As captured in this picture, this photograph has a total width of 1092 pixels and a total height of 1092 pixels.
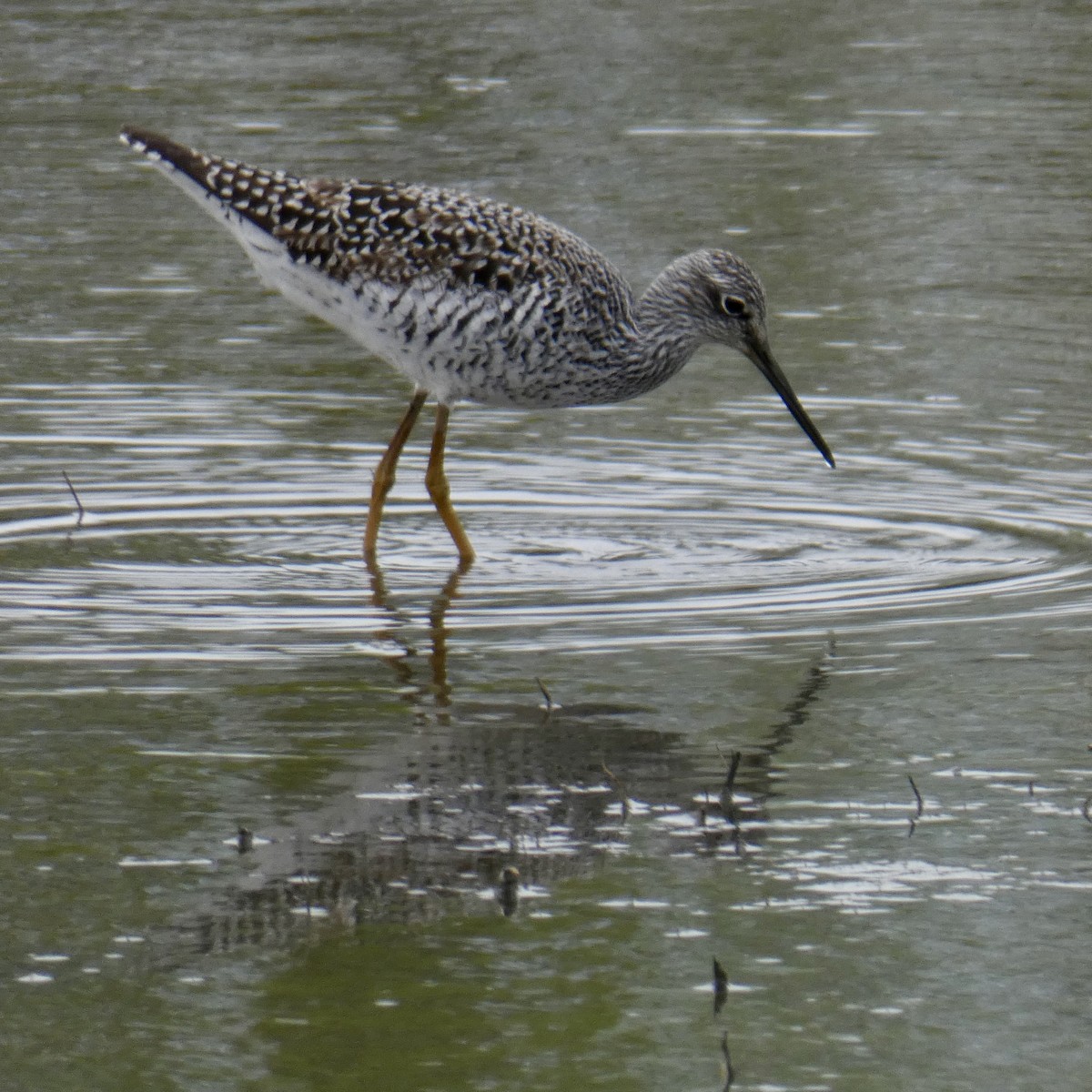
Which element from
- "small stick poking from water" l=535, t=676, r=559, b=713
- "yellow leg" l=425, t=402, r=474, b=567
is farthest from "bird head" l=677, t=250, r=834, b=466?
"small stick poking from water" l=535, t=676, r=559, b=713

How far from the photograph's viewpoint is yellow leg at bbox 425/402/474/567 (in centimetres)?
872

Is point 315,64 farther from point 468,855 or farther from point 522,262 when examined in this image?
point 468,855

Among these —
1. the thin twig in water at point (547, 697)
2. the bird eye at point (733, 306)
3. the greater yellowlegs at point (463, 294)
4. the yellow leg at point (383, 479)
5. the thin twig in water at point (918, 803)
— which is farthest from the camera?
the bird eye at point (733, 306)

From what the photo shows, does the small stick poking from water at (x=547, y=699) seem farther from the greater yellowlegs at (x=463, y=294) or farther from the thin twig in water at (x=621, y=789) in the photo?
the greater yellowlegs at (x=463, y=294)

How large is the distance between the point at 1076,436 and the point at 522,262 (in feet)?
8.64

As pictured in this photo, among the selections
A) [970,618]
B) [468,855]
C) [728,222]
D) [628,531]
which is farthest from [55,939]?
[728,222]

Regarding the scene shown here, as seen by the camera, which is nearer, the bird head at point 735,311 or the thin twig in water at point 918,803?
the thin twig in water at point 918,803

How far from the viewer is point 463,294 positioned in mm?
8609

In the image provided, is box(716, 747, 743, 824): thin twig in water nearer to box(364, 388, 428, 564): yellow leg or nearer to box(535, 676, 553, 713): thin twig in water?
box(535, 676, 553, 713): thin twig in water

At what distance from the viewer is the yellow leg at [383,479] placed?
8.85 metres

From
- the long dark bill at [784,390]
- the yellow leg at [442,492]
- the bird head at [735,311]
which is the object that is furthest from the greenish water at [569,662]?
the bird head at [735,311]

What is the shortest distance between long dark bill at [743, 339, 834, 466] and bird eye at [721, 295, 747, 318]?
135mm

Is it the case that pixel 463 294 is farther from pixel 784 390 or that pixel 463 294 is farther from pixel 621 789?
pixel 621 789

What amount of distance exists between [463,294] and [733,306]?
3.66 ft
